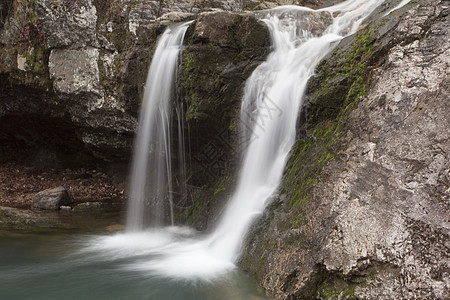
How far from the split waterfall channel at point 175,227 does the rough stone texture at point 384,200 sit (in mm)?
663

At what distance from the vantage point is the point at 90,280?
4.50 metres

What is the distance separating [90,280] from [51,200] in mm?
4918

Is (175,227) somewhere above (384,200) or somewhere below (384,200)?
below

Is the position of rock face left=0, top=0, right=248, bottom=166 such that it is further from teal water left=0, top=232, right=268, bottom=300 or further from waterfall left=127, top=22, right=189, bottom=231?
teal water left=0, top=232, right=268, bottom=300

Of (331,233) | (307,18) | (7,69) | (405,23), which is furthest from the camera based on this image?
(7,69)

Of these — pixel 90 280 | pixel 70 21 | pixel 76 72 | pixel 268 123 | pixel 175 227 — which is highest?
pixel 70 21

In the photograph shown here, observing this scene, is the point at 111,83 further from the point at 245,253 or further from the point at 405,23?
the point at 405,23

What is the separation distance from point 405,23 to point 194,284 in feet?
14.1

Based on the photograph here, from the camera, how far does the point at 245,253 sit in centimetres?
453

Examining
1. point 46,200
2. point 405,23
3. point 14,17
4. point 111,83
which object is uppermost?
point 14,17

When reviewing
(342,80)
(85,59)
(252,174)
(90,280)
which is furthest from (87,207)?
(342,80)

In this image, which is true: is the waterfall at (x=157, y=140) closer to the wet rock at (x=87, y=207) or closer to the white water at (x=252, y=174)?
the white water at (x=252, y=174)

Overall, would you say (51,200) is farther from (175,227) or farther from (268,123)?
(268,123)

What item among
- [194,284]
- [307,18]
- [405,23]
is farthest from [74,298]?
[307,18]
